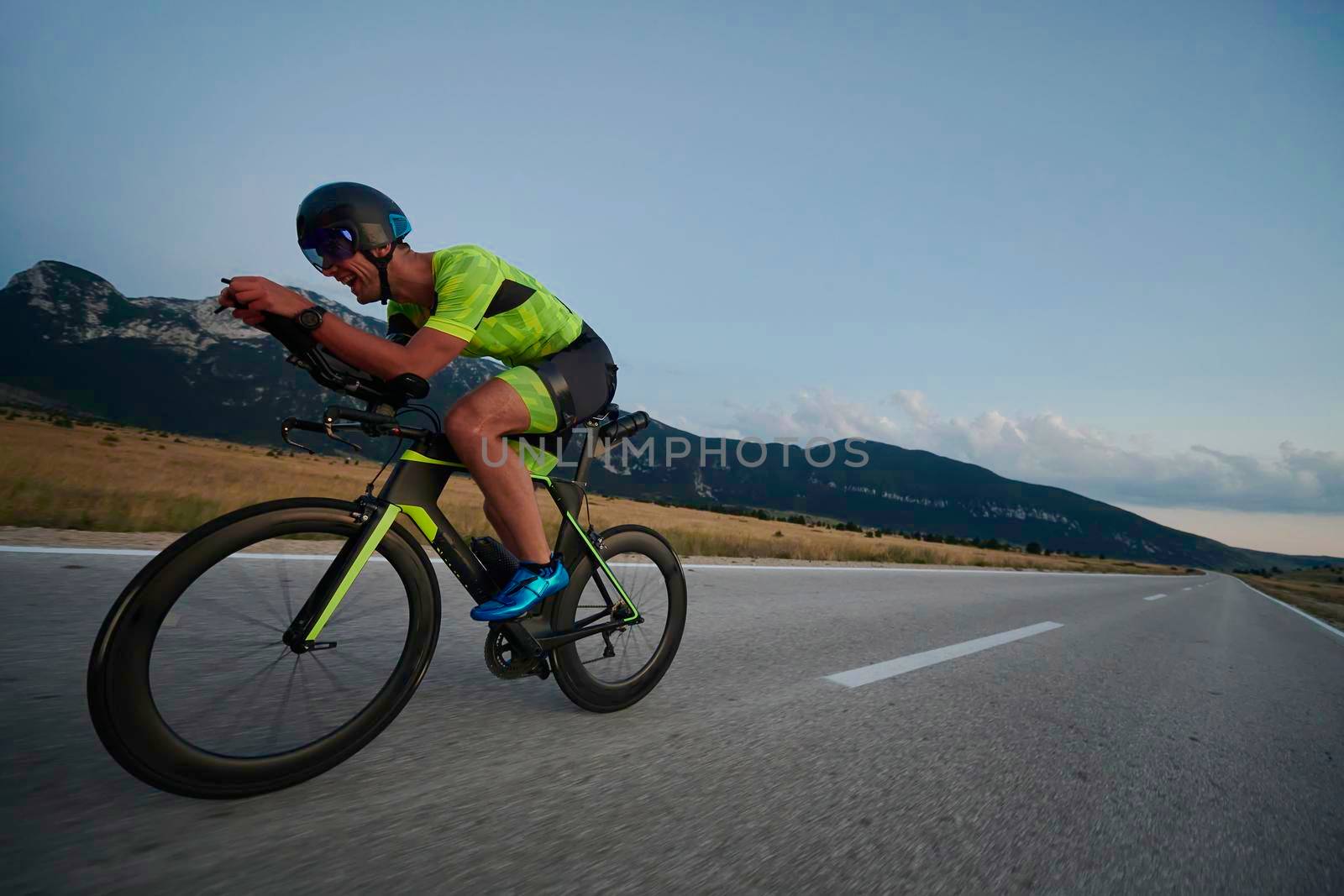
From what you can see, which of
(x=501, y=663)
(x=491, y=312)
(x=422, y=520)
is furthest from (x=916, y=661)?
(x=491, y=312)

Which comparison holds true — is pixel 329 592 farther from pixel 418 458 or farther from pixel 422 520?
pixel 418 458

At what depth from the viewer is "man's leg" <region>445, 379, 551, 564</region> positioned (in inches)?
84.1

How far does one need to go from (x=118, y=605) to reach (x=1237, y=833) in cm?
337

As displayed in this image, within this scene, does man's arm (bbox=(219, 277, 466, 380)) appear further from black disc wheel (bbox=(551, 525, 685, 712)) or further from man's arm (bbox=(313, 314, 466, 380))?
black disc wheel (bbox=(551, 525, 685, 712))

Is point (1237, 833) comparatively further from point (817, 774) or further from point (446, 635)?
point (446, 635)

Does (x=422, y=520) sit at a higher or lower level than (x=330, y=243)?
lower

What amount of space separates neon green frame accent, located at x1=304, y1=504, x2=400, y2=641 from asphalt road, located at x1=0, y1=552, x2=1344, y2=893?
17.3 inches

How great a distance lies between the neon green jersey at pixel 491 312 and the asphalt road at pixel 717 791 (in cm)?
143

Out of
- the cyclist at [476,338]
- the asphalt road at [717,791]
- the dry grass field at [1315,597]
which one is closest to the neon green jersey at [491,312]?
the cyclist at [476,338]

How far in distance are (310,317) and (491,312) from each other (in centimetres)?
66

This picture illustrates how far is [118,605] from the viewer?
145cm

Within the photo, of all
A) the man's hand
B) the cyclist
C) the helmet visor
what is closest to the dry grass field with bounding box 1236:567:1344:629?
the cyclist

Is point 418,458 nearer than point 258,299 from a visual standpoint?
No

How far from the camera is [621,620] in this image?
280 cm
